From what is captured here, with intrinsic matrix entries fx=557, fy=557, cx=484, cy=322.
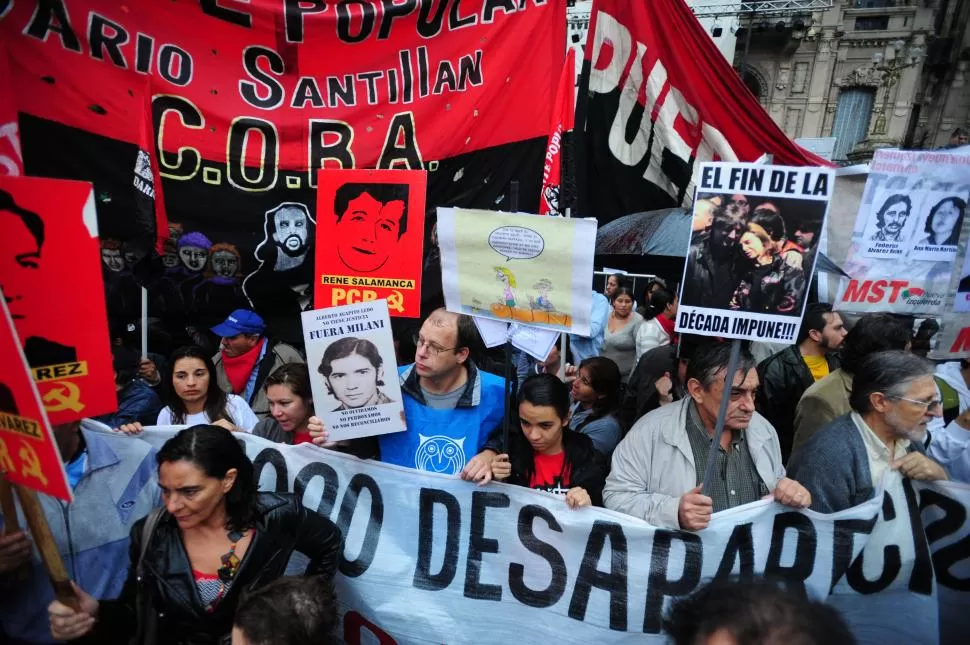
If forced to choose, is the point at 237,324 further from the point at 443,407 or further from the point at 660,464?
the point at 660,464

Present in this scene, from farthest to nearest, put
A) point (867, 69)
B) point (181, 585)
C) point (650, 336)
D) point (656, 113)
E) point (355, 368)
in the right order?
point (867, 69), point (650, 336), point (656, 113), point (355, 368), point (181, 585)

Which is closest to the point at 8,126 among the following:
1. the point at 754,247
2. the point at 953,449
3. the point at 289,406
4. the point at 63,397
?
the point at 63,397

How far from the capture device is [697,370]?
2.39 meters

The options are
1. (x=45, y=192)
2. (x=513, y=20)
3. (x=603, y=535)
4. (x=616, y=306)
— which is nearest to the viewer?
(x=45, y=192)

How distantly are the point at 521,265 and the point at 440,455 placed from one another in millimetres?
979

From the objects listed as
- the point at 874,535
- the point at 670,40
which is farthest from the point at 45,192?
the point at 874,535

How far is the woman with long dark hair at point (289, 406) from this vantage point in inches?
114

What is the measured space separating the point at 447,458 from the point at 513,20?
2.26 m

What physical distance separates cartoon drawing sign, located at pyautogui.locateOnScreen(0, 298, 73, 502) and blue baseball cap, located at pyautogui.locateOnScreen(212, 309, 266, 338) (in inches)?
86.1

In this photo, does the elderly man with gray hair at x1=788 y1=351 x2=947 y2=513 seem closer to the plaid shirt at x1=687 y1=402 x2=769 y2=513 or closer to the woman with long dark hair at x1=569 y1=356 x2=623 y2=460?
the plaid shirt at x1=687 y1=402 x2=769 y2=513

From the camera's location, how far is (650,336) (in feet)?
19.3

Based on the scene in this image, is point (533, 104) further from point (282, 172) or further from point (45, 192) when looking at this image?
point (45, 192)

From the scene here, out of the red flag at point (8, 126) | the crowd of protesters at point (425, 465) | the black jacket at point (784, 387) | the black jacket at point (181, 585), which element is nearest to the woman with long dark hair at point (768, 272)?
the crowd of protesters at point (425, 465)

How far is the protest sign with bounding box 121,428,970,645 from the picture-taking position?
2.22 metres
